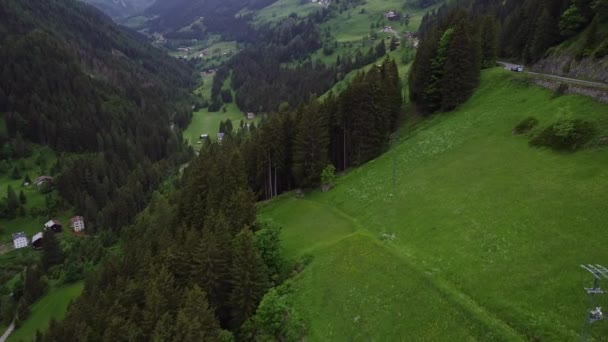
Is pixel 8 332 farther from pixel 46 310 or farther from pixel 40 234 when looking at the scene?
pixel 40 234

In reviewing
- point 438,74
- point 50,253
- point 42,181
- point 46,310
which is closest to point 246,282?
point 438,74

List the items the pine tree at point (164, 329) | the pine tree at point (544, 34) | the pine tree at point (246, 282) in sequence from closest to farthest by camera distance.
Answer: the pine tree at point (164, 329) → the pine tree at point (246, 282) → the pine tree at point (544, 34)

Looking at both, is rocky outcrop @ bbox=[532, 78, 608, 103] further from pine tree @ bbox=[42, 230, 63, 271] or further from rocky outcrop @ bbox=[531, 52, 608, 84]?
pine tree @ bbox=[42, 230, 63, 271]

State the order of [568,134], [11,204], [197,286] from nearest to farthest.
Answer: [197,286] → [568,134] → [11,204]

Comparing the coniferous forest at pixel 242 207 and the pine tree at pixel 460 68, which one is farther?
the pine tree at pixel 460 68

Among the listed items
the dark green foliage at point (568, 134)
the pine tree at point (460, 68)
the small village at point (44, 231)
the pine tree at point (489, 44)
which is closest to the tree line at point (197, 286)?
the dark green foliage at point (568, 134)

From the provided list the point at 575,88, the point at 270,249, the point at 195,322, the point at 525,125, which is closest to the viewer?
the point at 195,322

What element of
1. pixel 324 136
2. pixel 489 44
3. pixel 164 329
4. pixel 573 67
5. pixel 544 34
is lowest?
pixel 164 329

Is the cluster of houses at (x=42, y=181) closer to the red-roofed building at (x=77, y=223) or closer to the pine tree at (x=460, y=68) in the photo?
the red-roofed building at (x=77, y=223)
